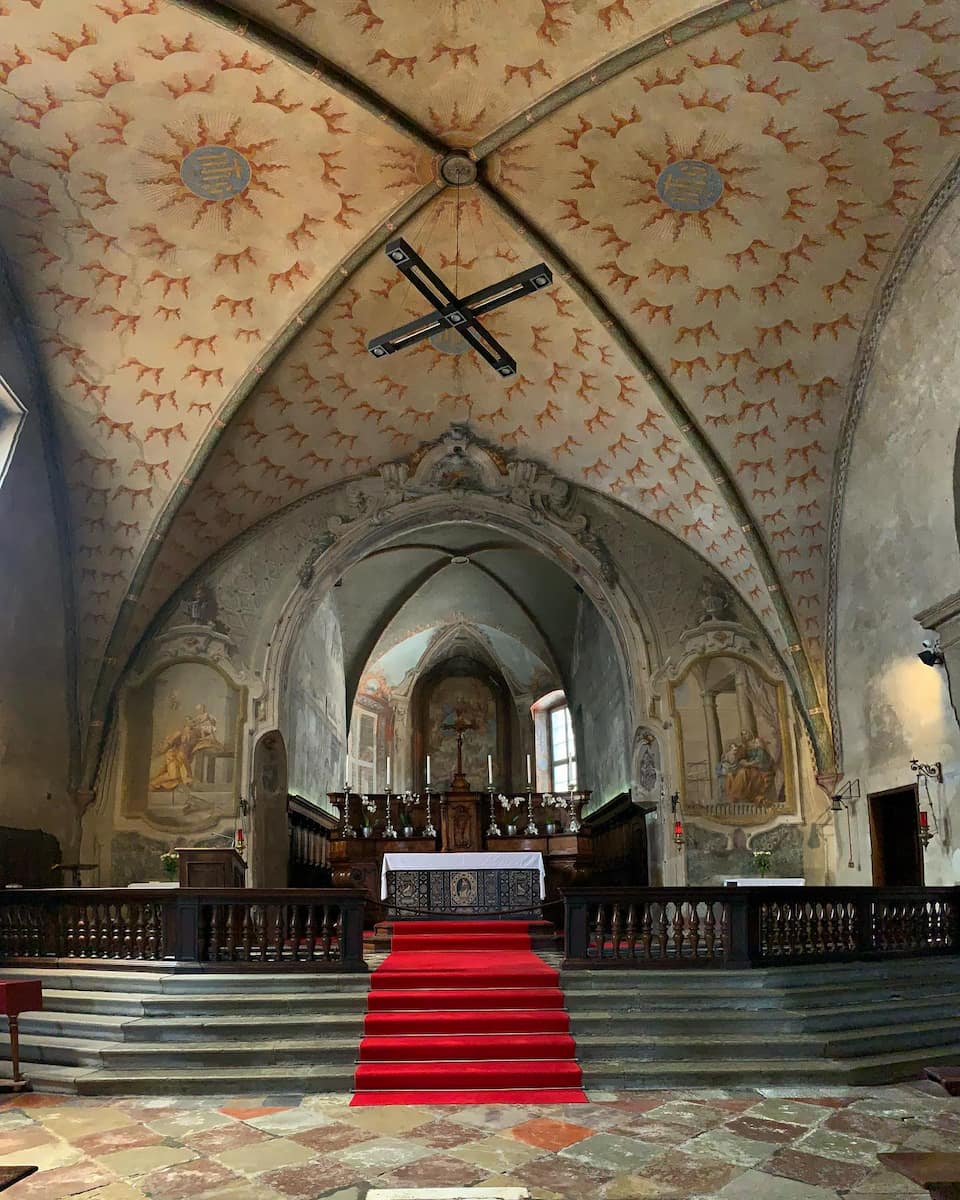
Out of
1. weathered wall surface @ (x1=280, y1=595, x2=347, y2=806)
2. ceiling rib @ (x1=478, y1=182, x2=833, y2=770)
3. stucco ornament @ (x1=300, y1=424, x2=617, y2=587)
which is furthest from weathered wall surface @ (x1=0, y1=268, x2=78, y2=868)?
ceiling rib @ (x1=478, y1=182, x2=833, y2=770)

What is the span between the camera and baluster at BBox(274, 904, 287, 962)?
8.94 m

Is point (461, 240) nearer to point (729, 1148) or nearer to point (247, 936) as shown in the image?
point (247, 936)

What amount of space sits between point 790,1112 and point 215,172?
985cm

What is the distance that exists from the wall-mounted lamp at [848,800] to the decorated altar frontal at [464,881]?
160 inches

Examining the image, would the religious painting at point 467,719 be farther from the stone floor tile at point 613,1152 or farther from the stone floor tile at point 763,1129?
the stone floor tile at point 613,1152

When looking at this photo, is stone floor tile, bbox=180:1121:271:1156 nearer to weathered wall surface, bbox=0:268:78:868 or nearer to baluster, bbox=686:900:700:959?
baluster, bbox=686:900:700:959

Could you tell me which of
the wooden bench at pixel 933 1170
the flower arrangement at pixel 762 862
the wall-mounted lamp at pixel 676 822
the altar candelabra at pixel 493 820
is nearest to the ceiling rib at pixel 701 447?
the flower arrangement at pixel 762 862

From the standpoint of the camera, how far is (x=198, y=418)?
535 inches

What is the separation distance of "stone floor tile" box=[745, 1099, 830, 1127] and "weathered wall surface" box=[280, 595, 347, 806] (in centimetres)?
1011

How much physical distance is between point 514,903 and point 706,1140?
8341 millimetres

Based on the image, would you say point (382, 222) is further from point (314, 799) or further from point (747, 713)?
point (314, 799)

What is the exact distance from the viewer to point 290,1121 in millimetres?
6391

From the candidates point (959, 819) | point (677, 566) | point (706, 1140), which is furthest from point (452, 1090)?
point (677, 566)

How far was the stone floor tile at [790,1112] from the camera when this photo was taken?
20.7ft
